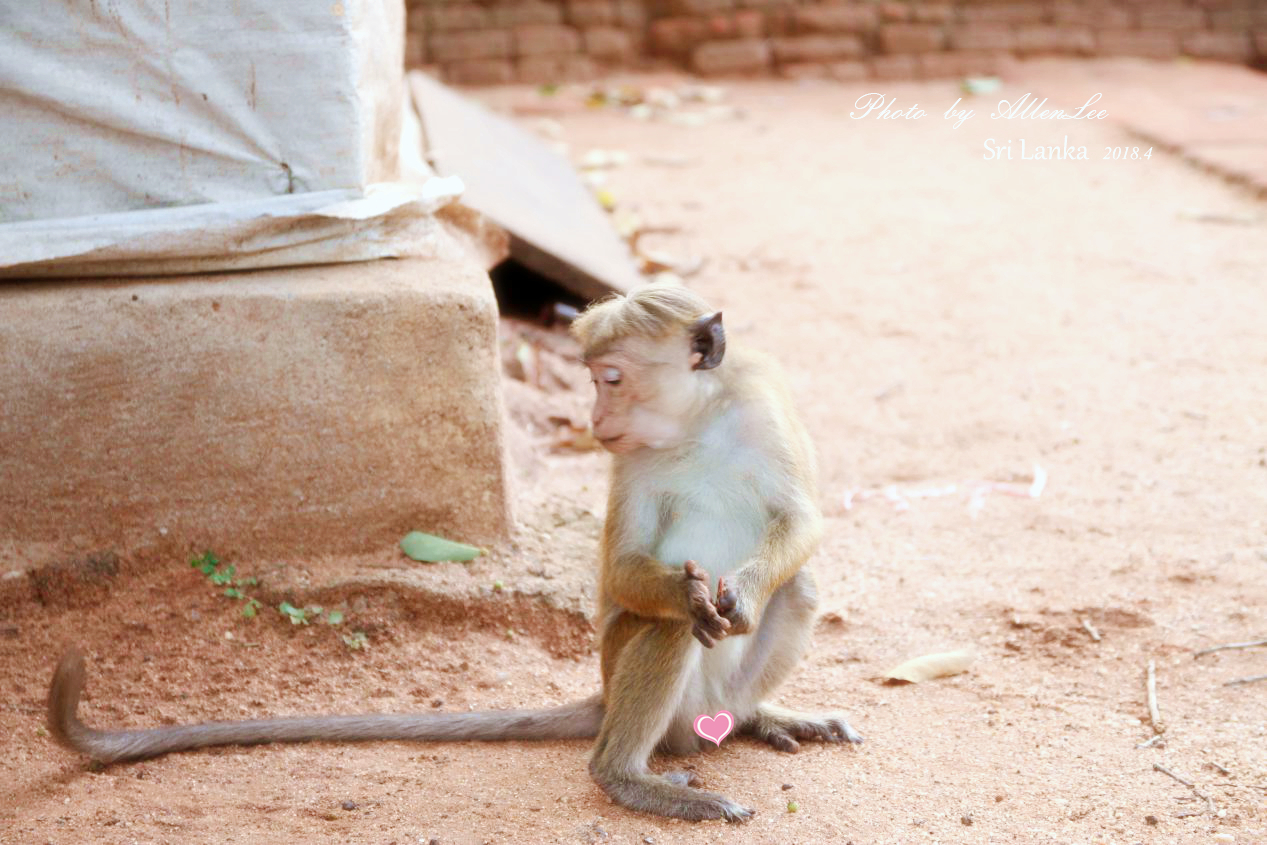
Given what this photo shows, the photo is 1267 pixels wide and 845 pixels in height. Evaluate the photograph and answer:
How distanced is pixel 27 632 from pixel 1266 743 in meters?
3.18

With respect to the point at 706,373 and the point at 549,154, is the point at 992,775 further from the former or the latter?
the point at 549,154

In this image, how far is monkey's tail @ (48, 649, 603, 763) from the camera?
10.4 feet

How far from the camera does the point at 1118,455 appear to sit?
5078 mm

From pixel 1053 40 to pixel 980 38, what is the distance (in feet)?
2.39

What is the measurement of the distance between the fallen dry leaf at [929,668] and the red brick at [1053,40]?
34.5 feet

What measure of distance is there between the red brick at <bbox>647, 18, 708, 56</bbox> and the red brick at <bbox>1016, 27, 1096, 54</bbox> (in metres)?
3.09

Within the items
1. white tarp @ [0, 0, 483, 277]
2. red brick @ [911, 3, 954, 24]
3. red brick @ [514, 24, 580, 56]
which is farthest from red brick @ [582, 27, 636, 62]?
white tarp @ [0, 0, 483, 277]

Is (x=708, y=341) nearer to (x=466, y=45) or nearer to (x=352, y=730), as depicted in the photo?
(x=352, y=730)

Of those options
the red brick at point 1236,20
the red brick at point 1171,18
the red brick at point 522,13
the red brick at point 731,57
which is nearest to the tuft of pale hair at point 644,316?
the red brick at point 522,13

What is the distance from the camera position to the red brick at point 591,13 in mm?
12773

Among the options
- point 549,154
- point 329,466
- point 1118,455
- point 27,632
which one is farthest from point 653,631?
point 549,154

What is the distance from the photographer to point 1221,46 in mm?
12898

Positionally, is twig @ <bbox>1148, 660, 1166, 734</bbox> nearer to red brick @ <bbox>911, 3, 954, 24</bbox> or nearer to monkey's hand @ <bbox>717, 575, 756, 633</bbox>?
monkey's hand @ <bbox>717, 575, 756, 633</bbox>

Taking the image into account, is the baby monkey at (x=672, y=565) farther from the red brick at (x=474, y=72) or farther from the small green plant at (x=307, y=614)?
the red brick at (x=474, y=72)
